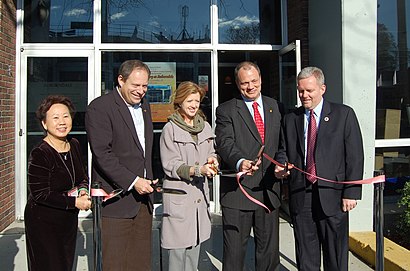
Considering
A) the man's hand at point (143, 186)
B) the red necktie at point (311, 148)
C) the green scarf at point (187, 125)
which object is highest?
the green scarf at point (187, 125)

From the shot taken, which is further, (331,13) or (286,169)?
(331,13)

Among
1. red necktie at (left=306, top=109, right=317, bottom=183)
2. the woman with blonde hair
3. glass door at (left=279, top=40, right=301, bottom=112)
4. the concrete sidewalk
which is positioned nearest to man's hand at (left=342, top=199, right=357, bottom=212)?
red necktie at (left=306, top=109, right=317, bottom=183)

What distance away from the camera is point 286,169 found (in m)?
3.35

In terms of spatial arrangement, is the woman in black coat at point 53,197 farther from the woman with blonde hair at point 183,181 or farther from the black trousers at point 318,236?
the black trousers at point 318,236

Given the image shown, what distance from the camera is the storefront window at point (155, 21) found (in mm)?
6949

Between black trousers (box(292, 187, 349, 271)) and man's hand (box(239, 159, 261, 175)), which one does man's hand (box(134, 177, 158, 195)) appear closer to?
man's hand (box(239, 159, 261, 175))

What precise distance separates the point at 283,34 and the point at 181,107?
14.4 ft

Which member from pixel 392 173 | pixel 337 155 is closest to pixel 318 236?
pixel 337 155

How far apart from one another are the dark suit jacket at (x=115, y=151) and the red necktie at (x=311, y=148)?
4.29 ft

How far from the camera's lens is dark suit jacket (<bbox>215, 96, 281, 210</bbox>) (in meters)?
3.55

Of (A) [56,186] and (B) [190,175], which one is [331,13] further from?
(A) [56,186]

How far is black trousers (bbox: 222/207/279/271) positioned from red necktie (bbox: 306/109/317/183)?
19.7 inches

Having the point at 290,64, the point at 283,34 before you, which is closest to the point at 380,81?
the point at 290,64

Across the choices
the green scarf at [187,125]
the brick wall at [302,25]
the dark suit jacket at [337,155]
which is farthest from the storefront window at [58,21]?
the dark suit jacket at [337,155]
